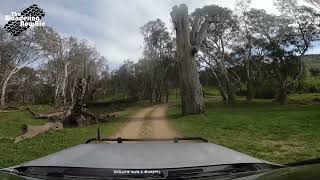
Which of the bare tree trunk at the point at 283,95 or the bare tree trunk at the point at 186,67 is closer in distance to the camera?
the bare tree trunk at the point at 186,67

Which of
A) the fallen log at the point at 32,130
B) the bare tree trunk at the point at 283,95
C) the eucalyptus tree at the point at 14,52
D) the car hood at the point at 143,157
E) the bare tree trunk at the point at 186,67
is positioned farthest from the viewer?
the eucalyptus tree at the point at 14,52

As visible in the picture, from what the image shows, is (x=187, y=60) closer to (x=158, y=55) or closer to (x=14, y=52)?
(x=14, y=52)

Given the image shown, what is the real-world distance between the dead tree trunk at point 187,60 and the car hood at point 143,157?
29.1 meters

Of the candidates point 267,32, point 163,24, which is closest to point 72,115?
point 267,32

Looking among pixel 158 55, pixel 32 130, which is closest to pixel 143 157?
pixel 32 130

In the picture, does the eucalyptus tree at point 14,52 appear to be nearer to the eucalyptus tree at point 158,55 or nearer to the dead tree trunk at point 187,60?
the eucalyptus tree at point 158,55

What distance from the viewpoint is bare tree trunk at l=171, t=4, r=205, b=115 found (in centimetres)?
3324

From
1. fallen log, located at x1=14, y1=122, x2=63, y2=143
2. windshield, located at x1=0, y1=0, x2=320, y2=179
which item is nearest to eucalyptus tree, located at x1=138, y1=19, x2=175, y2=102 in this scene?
windshield, located at x1=0, y1=0, x2=320, y2=179

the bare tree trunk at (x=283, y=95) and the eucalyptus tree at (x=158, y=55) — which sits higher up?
the eucalyptus tree at (x=158, y=55)

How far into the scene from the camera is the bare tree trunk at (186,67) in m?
33.2

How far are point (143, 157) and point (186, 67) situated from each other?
30203 mm

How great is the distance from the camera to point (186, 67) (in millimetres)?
33531

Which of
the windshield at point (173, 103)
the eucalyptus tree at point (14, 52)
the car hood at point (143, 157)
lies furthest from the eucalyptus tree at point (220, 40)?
the car hood at point (143, 157)

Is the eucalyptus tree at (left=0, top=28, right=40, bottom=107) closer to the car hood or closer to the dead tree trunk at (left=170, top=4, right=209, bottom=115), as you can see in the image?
the dead tree trunk at (left=170, top=4, right=209, bottom=115)
